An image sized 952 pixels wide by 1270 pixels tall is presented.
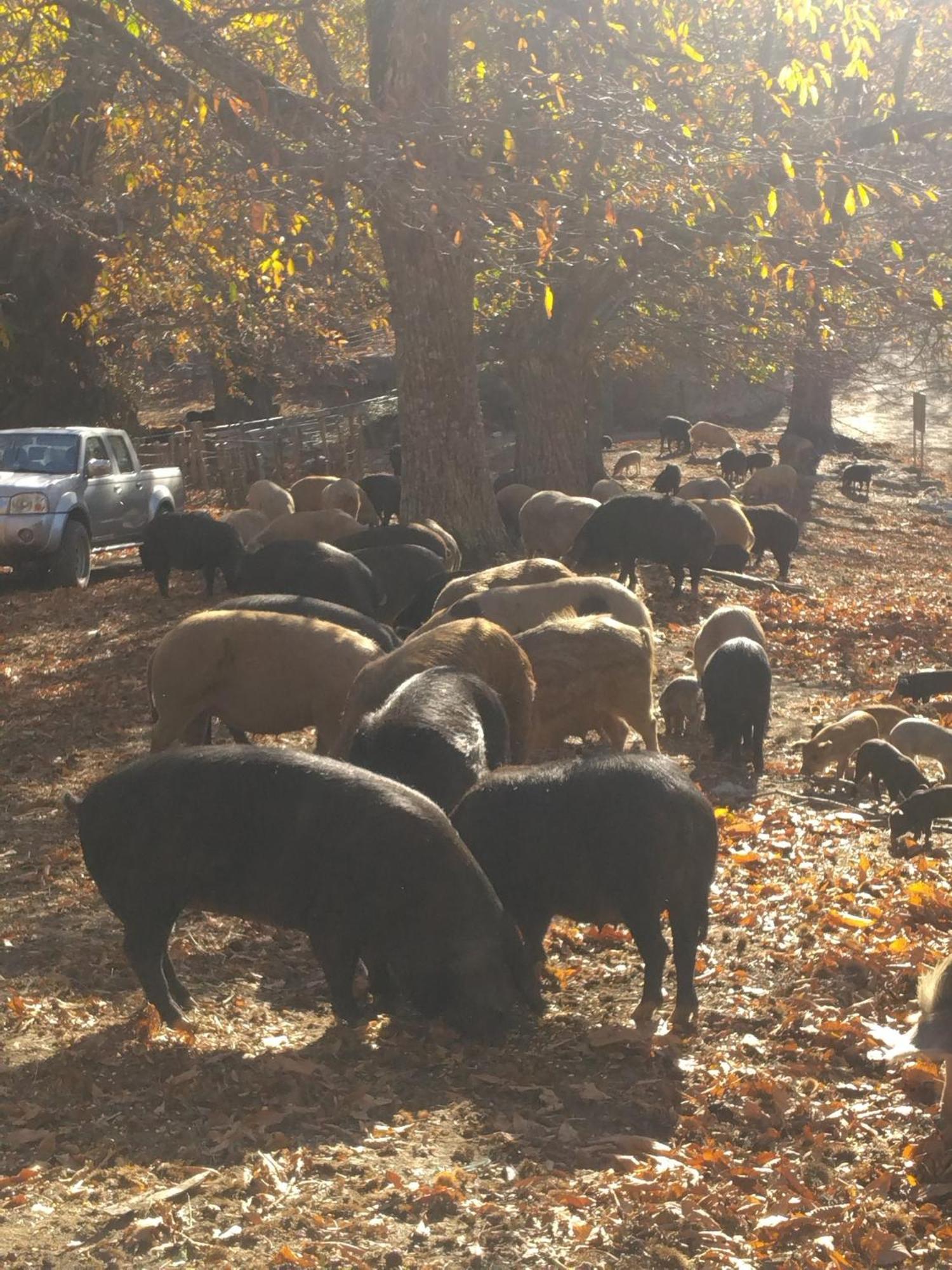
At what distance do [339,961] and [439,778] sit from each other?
1.25 m

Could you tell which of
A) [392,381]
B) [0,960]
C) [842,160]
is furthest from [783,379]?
[0,960]

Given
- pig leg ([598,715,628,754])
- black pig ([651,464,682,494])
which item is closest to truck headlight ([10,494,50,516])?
pig leg ([598,715,628,754])

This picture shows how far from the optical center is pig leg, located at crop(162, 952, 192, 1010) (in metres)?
6.09

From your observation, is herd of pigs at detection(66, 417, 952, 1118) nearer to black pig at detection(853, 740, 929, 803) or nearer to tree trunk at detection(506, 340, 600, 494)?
black pig at detection(853, 740, 929, 803)

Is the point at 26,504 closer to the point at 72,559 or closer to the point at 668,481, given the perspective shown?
the point at 72,559

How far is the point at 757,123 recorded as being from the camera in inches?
645

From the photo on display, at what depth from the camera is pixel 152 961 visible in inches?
232

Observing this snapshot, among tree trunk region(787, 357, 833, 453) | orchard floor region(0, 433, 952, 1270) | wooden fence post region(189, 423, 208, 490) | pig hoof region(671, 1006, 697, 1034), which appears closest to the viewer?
orchard floor region(0, 433, 952, 1270)

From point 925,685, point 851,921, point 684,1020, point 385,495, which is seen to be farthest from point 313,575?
point 385,495

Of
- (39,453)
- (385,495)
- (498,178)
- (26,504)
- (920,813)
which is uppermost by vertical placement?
(498,178)

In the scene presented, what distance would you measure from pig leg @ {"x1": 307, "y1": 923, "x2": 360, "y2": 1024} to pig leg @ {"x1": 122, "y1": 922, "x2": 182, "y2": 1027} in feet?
1.93

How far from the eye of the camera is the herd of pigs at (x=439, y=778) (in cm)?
578

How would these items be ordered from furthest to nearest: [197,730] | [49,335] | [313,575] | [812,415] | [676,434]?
[812,415], [676,434], [49,335], [313,575], [197,730]

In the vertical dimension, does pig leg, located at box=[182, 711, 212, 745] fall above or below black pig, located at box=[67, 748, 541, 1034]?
below
